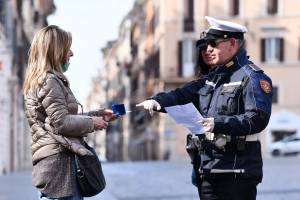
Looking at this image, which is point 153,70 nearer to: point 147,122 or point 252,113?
point 147,122

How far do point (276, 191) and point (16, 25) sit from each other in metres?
25.5

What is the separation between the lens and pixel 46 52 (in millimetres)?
4941

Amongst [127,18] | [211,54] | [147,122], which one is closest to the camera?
[211,54]

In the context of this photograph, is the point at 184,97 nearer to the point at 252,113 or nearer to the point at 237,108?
the point at 237,108

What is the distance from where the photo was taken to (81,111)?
5223mm

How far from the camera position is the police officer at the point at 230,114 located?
→ 4.61 m

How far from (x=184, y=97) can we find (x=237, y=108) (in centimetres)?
44

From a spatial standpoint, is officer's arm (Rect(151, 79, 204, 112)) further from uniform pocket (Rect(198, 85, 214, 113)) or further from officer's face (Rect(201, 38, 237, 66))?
officer's face (Rect(201, 38, 237, 66))

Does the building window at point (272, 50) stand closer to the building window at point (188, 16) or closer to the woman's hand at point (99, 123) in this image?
the building window at point (188, 16)

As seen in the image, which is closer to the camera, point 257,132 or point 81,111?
point 257,132

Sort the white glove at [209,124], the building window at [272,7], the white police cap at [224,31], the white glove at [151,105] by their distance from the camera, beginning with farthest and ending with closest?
1. the building window at [272,7]
2. the white glove at [151,105]
3. the white police cap at [224,31]
4. the white glove at [209,124]

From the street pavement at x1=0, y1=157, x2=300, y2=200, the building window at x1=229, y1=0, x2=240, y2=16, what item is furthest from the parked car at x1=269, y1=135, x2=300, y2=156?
the street pavement at x1=0, y1=157, x2=300, y2=200

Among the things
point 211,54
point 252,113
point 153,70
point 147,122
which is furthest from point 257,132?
point 147,122

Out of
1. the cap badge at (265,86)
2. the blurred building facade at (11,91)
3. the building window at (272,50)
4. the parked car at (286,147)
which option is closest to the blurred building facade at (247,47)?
the building window at (272,50)
